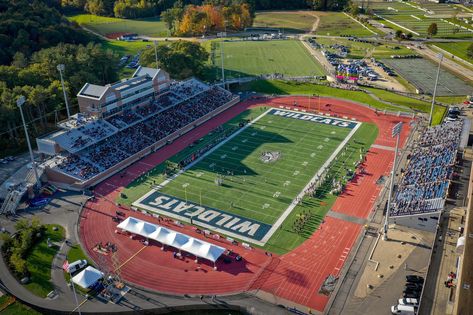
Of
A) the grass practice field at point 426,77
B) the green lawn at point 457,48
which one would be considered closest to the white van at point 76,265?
the grass practice field at point 426,77

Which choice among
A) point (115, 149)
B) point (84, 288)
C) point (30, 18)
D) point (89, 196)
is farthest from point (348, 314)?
point (30, 18)

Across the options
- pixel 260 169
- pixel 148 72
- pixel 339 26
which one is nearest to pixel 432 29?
pixel 339 26

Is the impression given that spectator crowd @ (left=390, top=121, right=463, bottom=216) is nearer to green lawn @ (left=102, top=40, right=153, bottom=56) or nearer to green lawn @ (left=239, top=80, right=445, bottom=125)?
green lawn @ (left=239, top=80, right=445, bottom=125)

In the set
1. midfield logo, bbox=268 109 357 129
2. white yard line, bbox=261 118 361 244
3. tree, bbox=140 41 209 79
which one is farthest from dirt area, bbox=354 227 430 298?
tree, bbox=140 41 209 79

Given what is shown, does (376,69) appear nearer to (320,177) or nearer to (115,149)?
(320,177)

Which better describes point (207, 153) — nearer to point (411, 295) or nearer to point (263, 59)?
point (411, 295)
